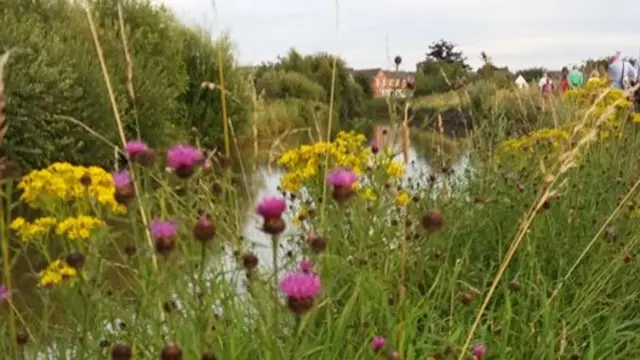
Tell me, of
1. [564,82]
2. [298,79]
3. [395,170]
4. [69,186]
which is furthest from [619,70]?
[298,79]

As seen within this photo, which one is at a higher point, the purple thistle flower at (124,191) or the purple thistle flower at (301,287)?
the purple thistle flower at (124,191)


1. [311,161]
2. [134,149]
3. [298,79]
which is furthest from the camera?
[298,79]

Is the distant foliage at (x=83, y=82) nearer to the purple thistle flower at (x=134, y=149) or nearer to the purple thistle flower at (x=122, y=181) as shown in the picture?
the purple thistle flower at (x=134, y=149)

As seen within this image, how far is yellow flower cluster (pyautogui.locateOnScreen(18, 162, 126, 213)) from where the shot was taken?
9.28 feet

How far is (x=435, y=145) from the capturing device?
6215mm

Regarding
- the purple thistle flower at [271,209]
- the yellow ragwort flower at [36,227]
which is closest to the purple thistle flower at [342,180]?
the purple thistle flower at [271,209]

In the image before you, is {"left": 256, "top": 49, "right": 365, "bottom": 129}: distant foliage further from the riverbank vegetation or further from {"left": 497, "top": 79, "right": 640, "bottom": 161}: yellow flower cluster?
the riverbank vegetation

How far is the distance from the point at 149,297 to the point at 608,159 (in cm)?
381

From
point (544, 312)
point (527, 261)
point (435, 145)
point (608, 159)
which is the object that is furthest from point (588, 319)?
point (435, 145)

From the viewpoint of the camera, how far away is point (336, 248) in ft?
10.3

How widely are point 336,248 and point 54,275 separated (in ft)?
3.33

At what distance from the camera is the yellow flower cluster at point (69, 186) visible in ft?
9.28

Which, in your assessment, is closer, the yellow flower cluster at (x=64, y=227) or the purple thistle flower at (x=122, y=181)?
the purple thistle flower at (x=122, y=181)

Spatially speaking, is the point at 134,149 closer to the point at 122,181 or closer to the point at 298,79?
the point at 122,181
